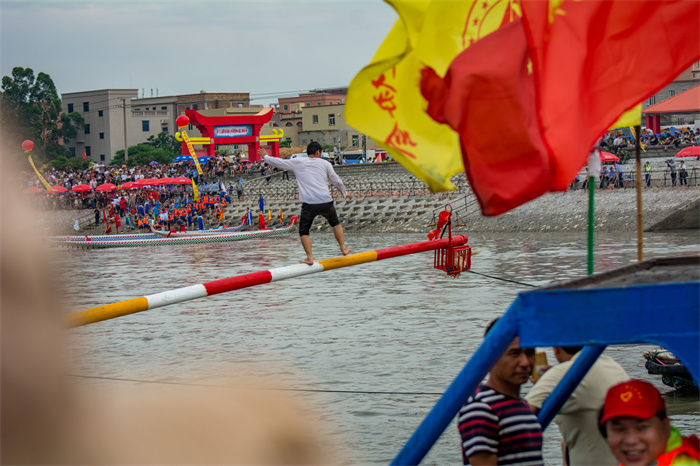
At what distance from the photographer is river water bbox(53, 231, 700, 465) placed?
8.41 meters

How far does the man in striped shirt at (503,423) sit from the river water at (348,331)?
78cm

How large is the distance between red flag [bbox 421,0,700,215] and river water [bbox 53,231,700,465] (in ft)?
4.25

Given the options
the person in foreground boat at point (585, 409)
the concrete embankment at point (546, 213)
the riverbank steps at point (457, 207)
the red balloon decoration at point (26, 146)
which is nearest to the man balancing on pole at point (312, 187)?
the person in foreground boat at point (585, 409)

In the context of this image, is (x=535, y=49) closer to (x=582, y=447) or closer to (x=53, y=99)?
(x=582, y=447)

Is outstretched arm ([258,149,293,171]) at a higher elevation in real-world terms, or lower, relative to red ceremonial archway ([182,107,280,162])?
lower

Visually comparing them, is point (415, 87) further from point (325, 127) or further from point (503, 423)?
point (325, 127)

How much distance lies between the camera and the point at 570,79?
3.10 metres

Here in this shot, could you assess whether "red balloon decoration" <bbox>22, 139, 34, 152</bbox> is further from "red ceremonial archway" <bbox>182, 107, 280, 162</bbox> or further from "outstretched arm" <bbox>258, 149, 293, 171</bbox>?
"red ceremonial archway" <bbox>182, 107, 280, 162</bbox>

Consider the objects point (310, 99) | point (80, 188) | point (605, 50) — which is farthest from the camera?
point (310, 99)

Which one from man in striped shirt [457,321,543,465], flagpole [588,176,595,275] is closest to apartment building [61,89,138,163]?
flagpole [588,176,595,275]

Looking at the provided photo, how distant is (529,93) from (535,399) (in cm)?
153

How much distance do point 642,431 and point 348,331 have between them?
12081mm

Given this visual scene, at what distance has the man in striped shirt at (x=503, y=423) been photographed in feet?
9.99

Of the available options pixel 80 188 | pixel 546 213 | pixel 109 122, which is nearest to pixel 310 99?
pixel 109 122
